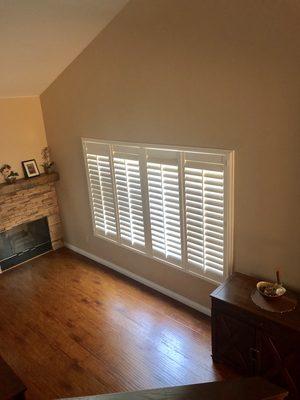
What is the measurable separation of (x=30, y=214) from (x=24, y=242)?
0.42 metres

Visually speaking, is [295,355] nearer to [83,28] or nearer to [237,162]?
[237,162]

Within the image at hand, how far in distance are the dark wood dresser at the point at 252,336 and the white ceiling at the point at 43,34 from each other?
8.98 feet

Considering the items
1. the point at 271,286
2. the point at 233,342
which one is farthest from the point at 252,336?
the point at 271,286

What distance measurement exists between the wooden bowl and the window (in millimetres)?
422

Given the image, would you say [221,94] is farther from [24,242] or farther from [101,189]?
[24,242]

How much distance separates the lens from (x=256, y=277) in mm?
3047

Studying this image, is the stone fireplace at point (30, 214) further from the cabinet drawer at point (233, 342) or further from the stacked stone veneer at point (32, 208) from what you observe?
the cabinet drawer at point (233, 342)

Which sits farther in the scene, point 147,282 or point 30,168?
point 30,168

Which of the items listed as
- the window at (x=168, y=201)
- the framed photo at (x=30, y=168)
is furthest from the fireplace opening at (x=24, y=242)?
the window at (x=168, y=201)

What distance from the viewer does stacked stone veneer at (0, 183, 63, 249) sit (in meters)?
4.59

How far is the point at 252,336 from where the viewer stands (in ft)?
8.65

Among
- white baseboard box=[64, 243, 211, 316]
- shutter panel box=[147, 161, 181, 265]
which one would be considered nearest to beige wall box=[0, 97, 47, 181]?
white baseboard box=[64, 243, 211, 316]

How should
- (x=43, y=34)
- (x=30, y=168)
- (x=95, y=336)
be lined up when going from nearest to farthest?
(x=43, y=34) → (x=95, y=336) → (x=30, y=168)

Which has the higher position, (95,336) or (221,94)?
(221,94)
